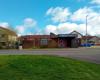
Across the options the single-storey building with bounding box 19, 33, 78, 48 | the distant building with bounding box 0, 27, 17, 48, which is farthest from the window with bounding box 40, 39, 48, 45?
the distant building with bounding box 0, 27, 17, 48

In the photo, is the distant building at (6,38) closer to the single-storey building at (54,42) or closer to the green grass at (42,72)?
the single-storey building at (54,42)

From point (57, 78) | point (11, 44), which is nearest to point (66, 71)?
point (57, 78)

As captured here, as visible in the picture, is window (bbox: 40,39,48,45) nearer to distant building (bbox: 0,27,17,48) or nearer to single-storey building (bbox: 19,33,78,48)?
single-storey building (bbox: 19,33,78,48)

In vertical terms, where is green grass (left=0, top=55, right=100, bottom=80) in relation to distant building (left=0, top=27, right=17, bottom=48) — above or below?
below

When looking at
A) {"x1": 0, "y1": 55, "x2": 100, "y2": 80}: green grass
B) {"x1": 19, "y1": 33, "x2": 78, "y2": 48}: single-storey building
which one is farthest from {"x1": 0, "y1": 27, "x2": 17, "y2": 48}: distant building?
{"x1": 0, "y1": 55, "x2": 100, "y2": 80}: green grass

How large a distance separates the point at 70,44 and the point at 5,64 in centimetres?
6562

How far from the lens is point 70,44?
270 feet

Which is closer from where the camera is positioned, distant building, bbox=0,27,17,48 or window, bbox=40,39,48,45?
distant building, bbox=0,27,17,48

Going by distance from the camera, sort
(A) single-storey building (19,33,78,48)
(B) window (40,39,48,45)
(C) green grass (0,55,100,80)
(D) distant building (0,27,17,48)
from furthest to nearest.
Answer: (B) window (40,39,48,45) → (D) distant building (0,27,17,48) → (A) single-storey building (19,33,78,48) → (C) green grass (0,55,100,80)

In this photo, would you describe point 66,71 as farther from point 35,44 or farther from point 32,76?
point 35,44

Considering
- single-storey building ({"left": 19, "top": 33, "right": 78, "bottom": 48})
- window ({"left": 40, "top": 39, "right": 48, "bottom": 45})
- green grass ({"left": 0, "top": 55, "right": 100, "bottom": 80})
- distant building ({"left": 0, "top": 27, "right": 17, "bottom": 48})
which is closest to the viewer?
green grass ({"left": 0, "top": 55, "right": 100, "bottom": 80})

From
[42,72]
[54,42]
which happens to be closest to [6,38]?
[54,42]

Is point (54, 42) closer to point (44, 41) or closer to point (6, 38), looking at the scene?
point (44, 41)

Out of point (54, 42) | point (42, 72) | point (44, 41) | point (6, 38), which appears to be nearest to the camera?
point (42, 72)
